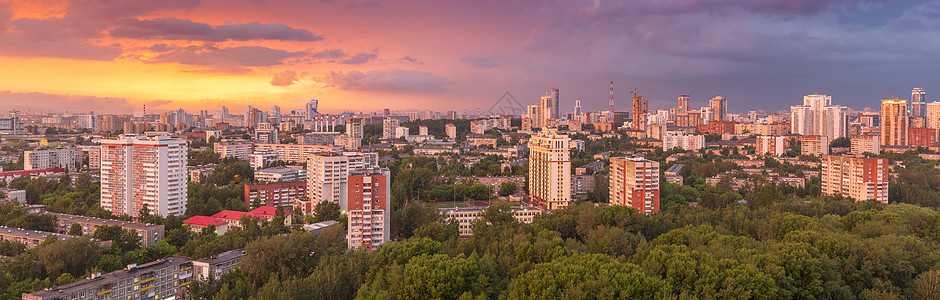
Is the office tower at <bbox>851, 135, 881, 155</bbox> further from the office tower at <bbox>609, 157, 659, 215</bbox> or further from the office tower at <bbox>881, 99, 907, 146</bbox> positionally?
the office tower at <bbox>609, 157, 659, 215</bbox>

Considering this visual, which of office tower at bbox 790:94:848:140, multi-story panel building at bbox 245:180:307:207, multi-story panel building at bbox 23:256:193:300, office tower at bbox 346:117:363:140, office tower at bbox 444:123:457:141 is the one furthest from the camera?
office tower at bbox 444:123:457:141

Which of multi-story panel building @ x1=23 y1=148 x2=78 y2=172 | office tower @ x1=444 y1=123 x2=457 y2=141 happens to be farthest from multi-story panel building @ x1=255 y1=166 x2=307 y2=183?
office tower @ x1=444 y1=123 x2=457 y2=141

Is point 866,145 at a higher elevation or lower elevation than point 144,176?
higher

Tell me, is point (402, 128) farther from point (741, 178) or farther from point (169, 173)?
point (169, 173)

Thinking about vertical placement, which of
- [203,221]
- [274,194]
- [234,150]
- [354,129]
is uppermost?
[354,129]

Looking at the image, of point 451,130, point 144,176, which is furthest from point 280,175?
point 451,130

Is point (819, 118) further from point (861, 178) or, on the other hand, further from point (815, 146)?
point (861, 178)
